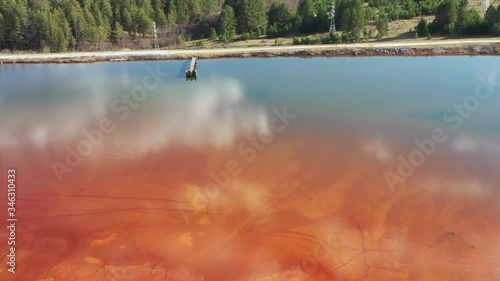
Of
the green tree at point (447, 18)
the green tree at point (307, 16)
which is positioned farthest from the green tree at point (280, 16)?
the green tree at point (447, 18)

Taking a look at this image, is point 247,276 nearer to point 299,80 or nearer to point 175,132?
point 175,132

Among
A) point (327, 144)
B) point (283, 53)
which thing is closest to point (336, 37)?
point (283, 53)

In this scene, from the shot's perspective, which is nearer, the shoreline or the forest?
the shoreline

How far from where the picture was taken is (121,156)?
28.8ft
